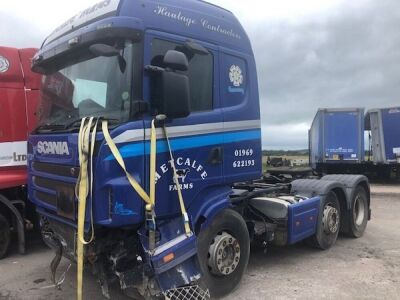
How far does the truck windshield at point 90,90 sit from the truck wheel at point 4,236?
2443 mm

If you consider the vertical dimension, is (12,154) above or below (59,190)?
above

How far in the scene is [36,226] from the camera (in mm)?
7715

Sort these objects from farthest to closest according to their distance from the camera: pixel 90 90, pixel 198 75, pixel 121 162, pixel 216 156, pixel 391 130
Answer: pixel 391 130 < pixel 216 156 < pixel 198 75 < pixel 90 90 < pixel 121 162

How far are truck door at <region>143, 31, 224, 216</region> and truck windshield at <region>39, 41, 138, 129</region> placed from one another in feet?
0.61

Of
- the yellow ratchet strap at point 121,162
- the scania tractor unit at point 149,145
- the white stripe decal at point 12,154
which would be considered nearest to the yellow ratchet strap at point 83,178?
the scania tractor unit at point 149,145

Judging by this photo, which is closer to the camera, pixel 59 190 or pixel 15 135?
pixel 59 190

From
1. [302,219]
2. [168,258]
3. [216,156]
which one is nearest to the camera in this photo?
[168,258]

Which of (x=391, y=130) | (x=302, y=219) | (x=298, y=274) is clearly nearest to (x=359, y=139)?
(x=391, y=130)

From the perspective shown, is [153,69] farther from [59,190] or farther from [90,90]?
[59,190]

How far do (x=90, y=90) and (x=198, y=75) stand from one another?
112 centimetres

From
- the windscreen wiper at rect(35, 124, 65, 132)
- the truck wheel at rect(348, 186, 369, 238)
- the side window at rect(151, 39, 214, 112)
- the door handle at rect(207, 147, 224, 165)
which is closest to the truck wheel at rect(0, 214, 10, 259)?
the windscreen wiper at rect(35, 124, 65, 132)

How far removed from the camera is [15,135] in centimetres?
735

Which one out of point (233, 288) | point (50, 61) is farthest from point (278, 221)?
point (50, 61)

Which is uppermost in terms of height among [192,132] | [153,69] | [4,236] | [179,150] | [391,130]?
[391,130]
